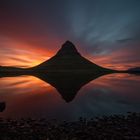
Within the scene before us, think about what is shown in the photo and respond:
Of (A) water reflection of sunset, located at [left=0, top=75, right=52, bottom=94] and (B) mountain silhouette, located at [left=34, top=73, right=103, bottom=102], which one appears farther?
(A) water reflection of sunset, located at [left=0, top=75, right=52, bottom=94]

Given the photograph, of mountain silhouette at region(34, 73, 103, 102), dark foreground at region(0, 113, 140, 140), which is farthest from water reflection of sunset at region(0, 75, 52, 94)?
dark foreground at region(0, 113, 140, 140)

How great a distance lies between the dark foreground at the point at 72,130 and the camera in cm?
1725

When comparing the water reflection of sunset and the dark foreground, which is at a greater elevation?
the water reflection of sunset

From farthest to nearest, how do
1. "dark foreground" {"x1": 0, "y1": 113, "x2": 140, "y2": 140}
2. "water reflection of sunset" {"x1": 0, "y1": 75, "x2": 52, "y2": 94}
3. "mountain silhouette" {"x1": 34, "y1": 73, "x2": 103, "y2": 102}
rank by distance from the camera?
"water reflection of sunset" {"x1": 0, "y1": 75, "x2": 52, "y2": 94} < "mountain silhouette" {"x1": 34, "y1": 73, "x2": 103, "y2": 102} < "dark foreground" {"x1": 0, "y1": 113, "x2": 140, "y2": 140}

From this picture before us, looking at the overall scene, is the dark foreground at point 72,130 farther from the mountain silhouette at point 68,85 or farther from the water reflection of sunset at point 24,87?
the water reflection of sunset at point 24,87

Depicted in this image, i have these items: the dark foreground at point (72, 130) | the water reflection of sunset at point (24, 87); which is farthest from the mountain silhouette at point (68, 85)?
the dark foreground at point (72, 130)

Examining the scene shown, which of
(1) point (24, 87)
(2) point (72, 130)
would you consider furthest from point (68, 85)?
(2) point (72, 130)

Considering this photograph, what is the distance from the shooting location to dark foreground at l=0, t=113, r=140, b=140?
17250mm

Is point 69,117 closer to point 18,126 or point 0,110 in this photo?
point 18,126

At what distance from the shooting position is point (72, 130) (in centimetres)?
1903

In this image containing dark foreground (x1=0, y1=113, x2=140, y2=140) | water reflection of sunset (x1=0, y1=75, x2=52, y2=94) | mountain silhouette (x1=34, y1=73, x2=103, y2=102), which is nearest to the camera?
dark foreground (x1=0, y1=113, x2=140, y2=140)

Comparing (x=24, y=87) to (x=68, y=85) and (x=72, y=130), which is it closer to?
(x=68, y=85)

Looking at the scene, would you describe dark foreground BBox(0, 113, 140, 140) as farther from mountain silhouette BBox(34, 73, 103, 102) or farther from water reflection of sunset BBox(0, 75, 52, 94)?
water reflection of sunset BBox(0, 75, 52, 94)

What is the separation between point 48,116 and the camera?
25953mm
